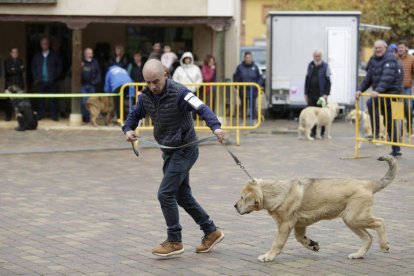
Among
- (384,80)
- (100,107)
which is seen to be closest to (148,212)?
(384,80)

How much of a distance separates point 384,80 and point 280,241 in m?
7.58

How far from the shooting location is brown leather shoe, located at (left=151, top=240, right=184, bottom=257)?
26.1ft

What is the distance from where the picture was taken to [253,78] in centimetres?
2173

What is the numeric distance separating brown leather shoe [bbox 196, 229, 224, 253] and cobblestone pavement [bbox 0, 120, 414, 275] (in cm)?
7

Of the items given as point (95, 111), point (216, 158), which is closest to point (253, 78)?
point (95, 111)

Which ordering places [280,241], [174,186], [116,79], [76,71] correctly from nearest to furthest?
[280,241] → [174,186] → [116,79] → [76,71]

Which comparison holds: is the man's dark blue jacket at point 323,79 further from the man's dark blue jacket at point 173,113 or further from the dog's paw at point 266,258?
the dog's paw at point 266,258

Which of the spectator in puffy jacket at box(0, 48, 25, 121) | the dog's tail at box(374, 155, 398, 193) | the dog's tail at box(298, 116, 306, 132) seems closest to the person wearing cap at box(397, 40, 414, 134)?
the dog's tail at box(298, 116, 306, 132)

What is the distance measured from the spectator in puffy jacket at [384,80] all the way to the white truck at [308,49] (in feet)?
25.5

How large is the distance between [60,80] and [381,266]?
1632 centimetres

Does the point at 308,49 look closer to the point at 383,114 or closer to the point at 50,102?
the point at 50,102

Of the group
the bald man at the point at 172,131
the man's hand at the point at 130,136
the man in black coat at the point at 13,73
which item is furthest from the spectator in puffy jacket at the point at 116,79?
the bald man at the point at 172,131

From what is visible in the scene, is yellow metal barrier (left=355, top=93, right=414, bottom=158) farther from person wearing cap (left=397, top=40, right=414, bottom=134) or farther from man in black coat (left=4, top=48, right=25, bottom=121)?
man in black coat (left=4, top=48, right=25, bottom=121)

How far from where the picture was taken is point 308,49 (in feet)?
75.6
